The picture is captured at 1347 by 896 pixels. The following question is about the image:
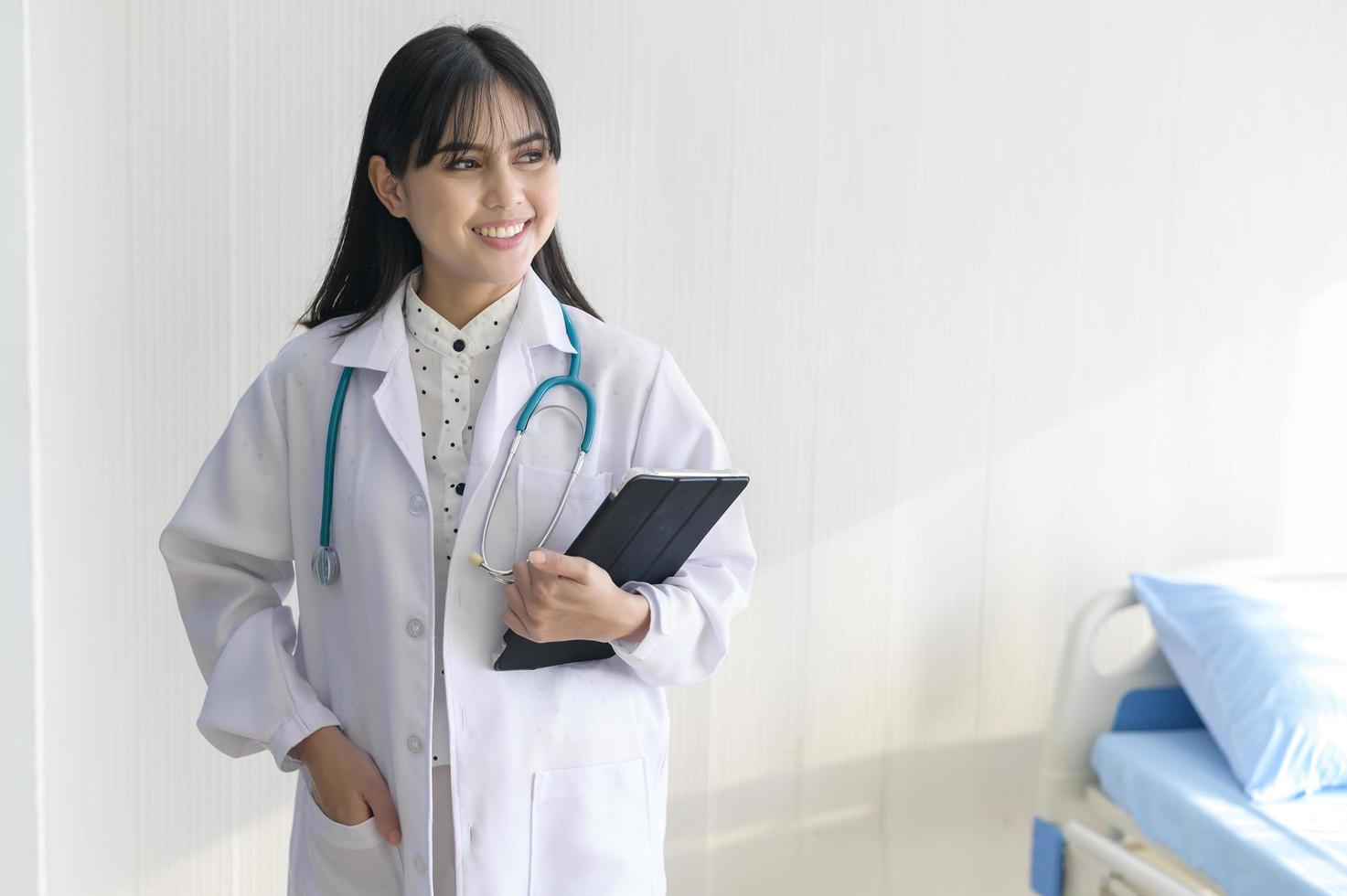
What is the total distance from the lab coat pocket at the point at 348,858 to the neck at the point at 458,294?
0.48m

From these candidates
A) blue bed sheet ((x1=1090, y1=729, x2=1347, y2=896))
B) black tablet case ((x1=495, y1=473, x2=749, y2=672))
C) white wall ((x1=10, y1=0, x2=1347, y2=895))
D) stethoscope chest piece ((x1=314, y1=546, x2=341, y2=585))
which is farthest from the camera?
→ white wall ((x1=10, y1=0, x2=1347, y2=895))

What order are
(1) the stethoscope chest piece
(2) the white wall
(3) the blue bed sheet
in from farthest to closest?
(2) the white wall < (3) the blue bed sheet < (1) the stethoscope chest piece

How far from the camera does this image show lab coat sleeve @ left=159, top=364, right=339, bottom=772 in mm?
1172

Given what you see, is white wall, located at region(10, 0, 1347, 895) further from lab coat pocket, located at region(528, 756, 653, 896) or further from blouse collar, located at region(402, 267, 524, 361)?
lab coat pocket, located at region(528, 756, 653, 896)

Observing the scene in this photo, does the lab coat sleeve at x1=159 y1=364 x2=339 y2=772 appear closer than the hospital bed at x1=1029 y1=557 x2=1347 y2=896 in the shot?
Yes

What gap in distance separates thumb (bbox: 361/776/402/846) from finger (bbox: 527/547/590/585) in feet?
0.90

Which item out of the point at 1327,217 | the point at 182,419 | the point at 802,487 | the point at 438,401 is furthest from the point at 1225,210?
the point at 182,419

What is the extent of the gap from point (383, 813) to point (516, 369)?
0.44 m

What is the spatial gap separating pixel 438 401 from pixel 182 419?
0.81m

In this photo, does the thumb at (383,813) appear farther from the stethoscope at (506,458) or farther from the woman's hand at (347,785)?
the stethoscope at (506,458)

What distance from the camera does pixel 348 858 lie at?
1.15 metres

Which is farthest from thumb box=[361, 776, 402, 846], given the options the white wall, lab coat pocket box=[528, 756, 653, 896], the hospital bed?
the hospital bed

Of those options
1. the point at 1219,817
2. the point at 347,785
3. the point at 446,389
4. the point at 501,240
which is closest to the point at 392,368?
the point at 446,389

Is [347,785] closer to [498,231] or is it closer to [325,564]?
[325,564]
